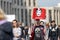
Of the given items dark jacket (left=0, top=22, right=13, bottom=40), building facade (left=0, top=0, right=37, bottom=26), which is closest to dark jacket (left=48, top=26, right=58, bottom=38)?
dark jacket (left=0, top=22, right=13, bottom=40)

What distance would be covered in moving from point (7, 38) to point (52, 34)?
13977 mm

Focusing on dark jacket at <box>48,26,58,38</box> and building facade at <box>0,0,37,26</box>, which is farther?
building facade at <box>0,0,37,26</box>

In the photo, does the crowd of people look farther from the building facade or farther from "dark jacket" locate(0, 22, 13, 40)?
the building facade

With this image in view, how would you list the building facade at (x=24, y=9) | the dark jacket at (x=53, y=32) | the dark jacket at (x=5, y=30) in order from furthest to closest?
the building facade at (x=24, y=9) → the dark jacket at (x=53, y=32) → the dark jacket at (x=5, y=30)

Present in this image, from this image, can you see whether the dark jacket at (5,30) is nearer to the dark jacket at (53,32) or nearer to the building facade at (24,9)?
the dark jacket at (53,32)

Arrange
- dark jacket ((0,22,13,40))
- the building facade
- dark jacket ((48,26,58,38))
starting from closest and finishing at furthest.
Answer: dark jacket ((0,22,13,40)) → dark jacket ((48,26,58,38)) → the building facade

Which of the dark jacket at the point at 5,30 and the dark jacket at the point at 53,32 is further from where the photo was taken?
the dark jacket at the point at 53,32

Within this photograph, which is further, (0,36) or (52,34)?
(52,34)

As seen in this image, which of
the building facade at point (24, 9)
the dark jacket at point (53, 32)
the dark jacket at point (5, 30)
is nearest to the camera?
the dark jacket at point (5, 30)

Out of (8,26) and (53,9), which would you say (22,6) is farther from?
(8,26)

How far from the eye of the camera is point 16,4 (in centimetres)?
9519

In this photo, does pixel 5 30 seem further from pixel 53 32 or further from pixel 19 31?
pixel 53 32

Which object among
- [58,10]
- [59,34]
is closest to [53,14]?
[58,10]

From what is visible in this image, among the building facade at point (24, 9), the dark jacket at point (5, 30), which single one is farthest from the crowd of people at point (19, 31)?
the building facade at point (24, 9)
